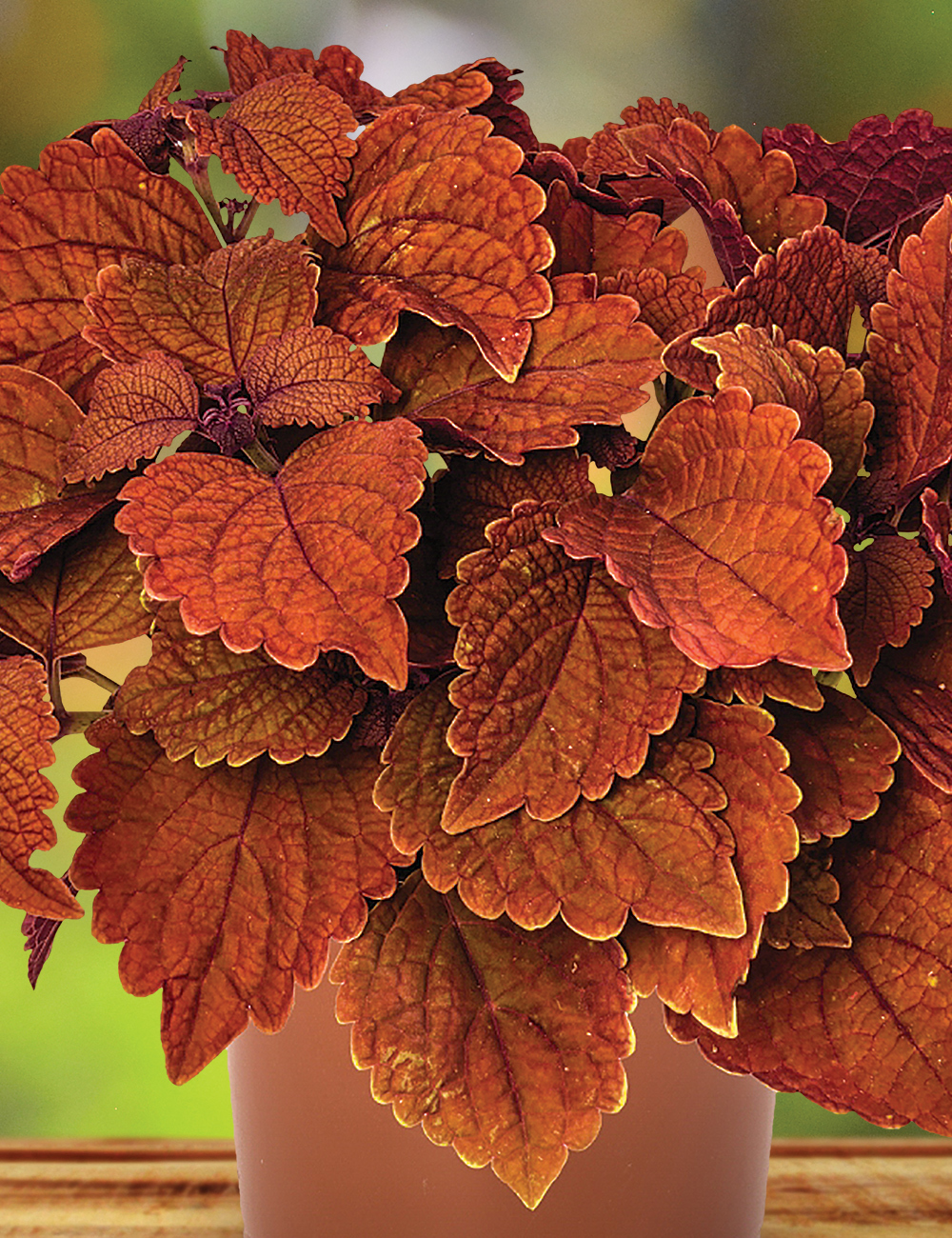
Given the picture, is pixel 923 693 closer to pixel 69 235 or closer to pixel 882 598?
pixel 882 598

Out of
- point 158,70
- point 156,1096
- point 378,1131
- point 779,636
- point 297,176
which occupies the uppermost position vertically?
point 158,70

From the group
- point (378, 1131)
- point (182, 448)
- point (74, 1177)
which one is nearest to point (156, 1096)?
point (74, 1177)

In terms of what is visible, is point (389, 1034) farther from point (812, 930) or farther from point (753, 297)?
point (753, 297)

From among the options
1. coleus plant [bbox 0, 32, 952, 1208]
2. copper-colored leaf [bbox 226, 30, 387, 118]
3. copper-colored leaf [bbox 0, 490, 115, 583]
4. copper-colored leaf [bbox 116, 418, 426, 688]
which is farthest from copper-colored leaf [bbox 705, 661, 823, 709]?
copper-colored leaf [bbox 226, 30, 387, 118]

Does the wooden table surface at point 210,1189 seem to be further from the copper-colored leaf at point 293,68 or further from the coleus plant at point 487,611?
the copper-colored leaf at point 293,68

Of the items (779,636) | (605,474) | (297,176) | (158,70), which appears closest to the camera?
(779,636)

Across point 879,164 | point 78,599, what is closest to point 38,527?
point 78,599

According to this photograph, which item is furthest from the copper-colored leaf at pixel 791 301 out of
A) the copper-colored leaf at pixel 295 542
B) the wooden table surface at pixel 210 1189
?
the wooden table surface at pixel 210 1189
